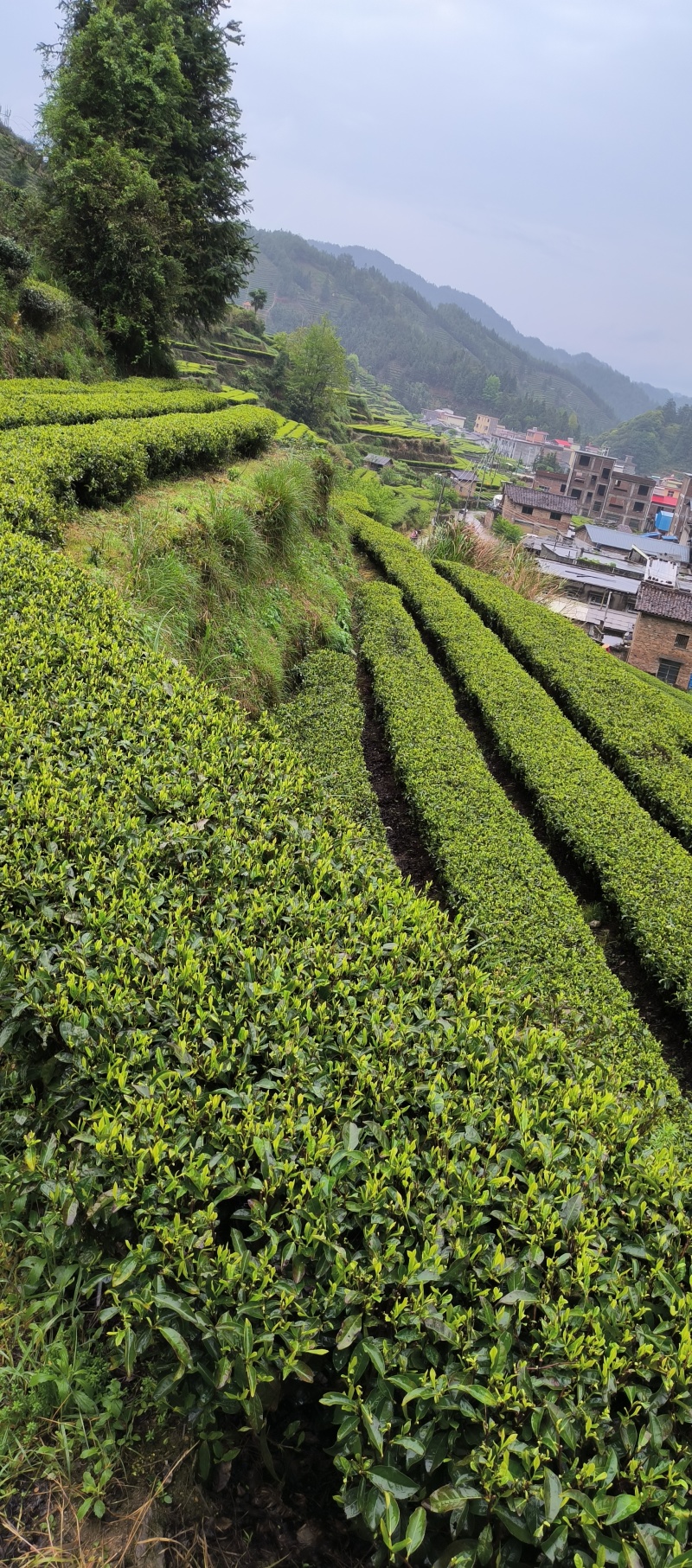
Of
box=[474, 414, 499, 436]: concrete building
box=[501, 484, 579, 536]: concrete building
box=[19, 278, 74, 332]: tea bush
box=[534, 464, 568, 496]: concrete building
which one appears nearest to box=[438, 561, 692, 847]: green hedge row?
box=[19, 278, 74, 332]: tea bush

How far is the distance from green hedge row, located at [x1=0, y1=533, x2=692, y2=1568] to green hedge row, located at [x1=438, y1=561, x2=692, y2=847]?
25.6 feet

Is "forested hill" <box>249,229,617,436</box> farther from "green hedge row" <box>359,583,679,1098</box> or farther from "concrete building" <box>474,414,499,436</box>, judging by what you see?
"green hedge row" <box>359,583,679,1098</box>

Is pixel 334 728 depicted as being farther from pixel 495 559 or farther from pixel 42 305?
pixel 495 559

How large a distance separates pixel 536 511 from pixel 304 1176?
7033 cm

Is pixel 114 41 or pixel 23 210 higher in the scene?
pixel 114 41

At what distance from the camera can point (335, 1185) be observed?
1969 millimetres

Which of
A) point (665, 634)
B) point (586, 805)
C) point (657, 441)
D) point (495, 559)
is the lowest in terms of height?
point (586, 805)

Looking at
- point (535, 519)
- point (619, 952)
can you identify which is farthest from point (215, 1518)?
point (535, 519)

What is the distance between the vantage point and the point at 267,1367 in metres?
1.69

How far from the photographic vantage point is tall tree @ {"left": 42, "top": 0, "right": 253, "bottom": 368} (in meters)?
15.7

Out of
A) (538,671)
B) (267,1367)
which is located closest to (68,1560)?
(267,1367)

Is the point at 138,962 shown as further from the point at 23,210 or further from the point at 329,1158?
the point at 23,210

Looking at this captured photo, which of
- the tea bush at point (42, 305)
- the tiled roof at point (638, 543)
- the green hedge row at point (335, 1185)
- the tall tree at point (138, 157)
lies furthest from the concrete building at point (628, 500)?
the green hedge row at point (335, 1185)

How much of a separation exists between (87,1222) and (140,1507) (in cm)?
61
